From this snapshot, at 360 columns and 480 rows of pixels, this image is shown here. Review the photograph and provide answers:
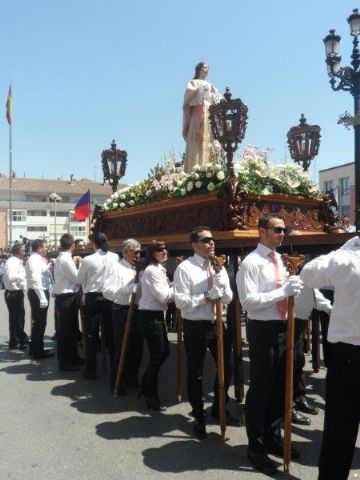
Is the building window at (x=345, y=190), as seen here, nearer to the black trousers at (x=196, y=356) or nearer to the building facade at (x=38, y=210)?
the building facade at (x=38, y=210)

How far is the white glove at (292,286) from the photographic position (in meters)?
3.92

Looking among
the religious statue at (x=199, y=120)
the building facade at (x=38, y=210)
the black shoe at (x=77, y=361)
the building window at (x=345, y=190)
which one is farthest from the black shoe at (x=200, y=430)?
the building facade at (x=38, y=210)

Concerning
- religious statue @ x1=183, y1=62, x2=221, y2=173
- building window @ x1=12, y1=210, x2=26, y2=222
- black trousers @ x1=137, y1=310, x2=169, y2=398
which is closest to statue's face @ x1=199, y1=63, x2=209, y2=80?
religious statue @ x1=183, y1=62, x2=221, y2=173

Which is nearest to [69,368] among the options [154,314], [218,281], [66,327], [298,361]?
[66,327]

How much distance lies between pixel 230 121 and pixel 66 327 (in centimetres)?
403

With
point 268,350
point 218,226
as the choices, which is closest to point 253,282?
point 268,350

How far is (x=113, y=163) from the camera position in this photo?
10.9m

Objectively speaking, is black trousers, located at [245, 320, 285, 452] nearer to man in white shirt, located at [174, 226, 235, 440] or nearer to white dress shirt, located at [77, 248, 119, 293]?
man in white shirt, located at [174, 226, 235, 440]

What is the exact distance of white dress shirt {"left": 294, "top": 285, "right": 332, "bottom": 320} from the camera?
5254 millimetres

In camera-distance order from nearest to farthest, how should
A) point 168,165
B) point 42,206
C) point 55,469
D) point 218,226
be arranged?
1. point 55,469
2. point 218,226
3. point 168,165
4. point 42,206

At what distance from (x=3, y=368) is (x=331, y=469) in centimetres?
600

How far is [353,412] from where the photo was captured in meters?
3.18

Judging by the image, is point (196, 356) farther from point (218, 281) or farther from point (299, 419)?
point (299, 419)

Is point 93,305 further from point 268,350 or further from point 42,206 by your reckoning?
point 42,206
